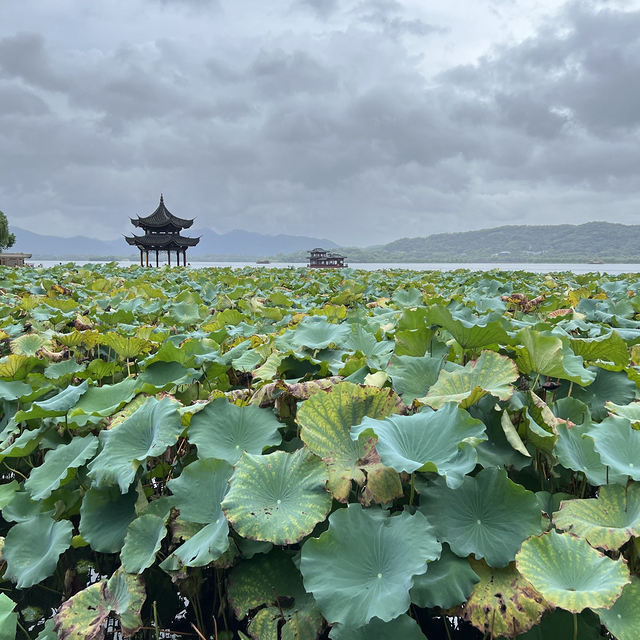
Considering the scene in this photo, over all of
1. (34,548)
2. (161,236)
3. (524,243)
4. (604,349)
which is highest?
(524,243)

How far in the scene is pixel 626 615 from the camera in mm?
740

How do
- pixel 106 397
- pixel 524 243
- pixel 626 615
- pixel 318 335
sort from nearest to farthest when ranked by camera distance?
pixel 626 615
pixel 106 397
pixel 318 335
pixel 524 243

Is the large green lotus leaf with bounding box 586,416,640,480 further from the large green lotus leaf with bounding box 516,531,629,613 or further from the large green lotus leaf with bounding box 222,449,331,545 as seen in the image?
the large green lotus leaf with bounding box 222,449,331,545

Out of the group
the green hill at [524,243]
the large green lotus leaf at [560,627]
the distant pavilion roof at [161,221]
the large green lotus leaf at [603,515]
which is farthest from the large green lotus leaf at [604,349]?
the green hill at [524,243]

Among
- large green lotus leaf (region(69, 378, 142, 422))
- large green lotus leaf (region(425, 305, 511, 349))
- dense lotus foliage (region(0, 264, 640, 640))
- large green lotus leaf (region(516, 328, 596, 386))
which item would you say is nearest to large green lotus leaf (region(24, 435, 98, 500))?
dense lotus foliage (region(0, 264, 640, 640))

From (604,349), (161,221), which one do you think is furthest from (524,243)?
(604,349)

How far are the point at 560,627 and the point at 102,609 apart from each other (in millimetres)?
939

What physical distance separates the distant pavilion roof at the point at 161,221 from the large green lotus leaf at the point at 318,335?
2985cm

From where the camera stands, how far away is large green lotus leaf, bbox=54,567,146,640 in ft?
3.04

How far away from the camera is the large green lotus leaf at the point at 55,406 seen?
135 cm

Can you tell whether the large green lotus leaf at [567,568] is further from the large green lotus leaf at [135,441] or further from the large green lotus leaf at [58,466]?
the large green lotus leaf at [58,466]

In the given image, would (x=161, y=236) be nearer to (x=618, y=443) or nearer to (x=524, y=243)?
(x=618, y=443)

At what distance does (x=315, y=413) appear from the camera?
3.43ft

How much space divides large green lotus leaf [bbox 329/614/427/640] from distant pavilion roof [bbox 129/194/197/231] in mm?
31036
